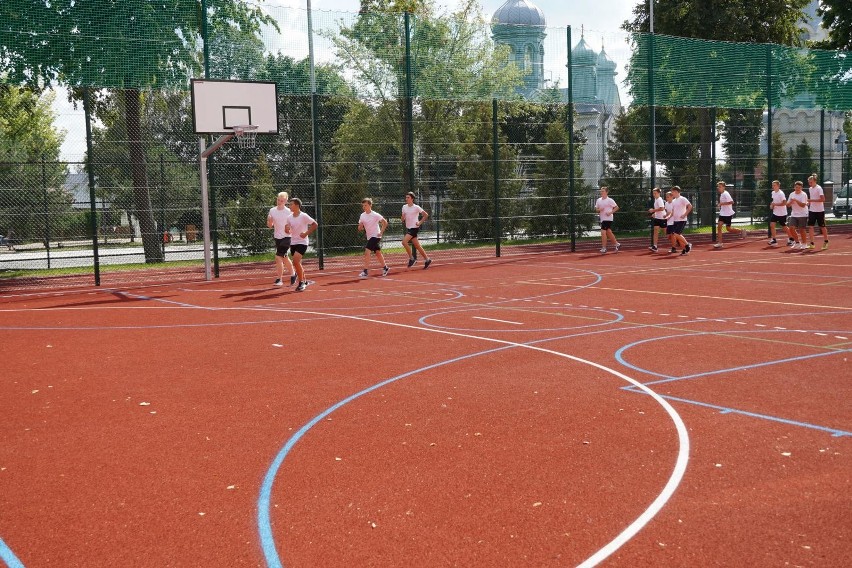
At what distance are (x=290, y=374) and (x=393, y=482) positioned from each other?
3.60 meters

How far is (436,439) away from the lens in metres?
6.31

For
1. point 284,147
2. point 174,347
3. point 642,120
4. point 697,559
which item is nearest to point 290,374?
point 174,347

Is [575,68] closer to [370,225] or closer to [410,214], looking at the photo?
[410,214]

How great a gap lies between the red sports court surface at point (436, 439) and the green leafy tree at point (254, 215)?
11334mm

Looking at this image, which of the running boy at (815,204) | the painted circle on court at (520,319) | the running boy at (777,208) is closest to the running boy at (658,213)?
the running boy at (777,208)

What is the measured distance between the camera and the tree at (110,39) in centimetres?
1897

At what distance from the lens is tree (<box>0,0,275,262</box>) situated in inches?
747

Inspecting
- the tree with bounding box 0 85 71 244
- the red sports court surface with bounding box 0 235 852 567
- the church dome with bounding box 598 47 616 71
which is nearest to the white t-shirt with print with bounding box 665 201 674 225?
the church dome with bounding box 598 47 616 71

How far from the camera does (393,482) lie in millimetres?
5398

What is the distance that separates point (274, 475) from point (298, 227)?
12074mm

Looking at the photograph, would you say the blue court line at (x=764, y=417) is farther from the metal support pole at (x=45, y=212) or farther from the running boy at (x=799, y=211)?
the metal support pole at (x=45, y=212)

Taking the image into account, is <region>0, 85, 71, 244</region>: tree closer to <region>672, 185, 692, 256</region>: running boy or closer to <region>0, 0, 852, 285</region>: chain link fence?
<region>0, 0, 852, 285</region>: chain link fence

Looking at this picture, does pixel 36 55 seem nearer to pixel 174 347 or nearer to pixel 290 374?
pixel 174 347

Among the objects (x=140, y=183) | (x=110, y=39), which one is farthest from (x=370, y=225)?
(x=140, y=183)
